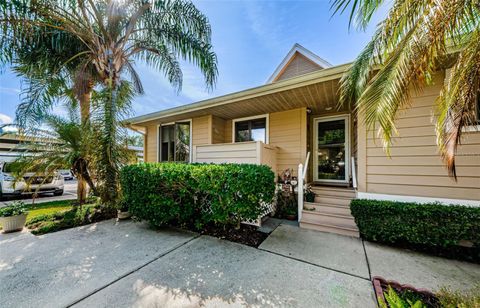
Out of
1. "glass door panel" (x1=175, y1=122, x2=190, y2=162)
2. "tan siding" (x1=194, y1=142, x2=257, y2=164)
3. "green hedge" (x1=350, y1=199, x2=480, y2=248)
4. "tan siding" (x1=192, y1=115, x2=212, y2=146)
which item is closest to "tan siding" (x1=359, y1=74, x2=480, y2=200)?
"green hedge" (x1=350, y1=199, x2=480, y2=248)

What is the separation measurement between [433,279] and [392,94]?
2434mm

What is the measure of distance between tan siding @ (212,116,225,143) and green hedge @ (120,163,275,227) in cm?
294

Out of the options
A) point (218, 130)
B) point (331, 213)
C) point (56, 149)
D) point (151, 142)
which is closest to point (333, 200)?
point (331, 213)

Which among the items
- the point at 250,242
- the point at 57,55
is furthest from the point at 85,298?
the point at 57,55

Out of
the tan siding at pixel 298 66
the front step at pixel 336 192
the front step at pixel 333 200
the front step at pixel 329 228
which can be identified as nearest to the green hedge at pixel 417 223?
the front step at pixel 329 228

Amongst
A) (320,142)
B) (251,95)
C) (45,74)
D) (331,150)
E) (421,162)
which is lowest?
(421,162)

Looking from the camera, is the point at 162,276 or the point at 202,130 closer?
the point at 162,276

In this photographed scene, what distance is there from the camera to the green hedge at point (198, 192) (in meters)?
3.27

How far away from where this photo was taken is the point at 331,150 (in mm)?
5887

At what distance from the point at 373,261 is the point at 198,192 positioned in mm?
3223

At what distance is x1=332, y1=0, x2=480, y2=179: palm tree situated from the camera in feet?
6.18

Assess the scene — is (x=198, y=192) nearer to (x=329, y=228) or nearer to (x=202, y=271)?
(x=202, y=271)

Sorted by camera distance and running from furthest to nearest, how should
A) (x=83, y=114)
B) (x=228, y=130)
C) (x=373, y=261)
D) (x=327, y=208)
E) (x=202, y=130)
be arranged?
(x=228, y=130), (x=202, y=130), (x=83, y=114), (x=327, y=208), (x=373, y=261)

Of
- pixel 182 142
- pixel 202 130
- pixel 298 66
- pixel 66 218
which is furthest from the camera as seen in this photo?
pixel 298 66
